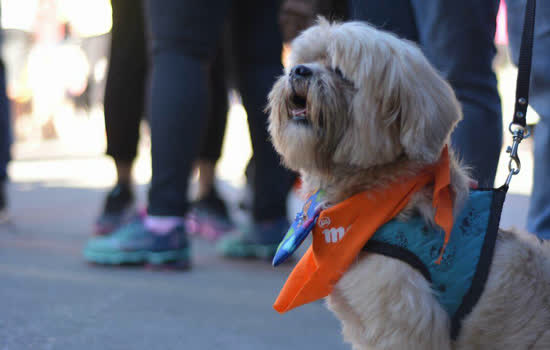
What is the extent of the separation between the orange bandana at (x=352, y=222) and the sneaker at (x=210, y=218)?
2.33 metres

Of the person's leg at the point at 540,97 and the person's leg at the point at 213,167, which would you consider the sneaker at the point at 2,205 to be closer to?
the person's leg at the point at 213,167

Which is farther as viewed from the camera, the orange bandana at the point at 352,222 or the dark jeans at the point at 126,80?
the dark jeans at the point at 126,80

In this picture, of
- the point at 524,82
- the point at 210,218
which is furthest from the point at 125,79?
the point at 524,82

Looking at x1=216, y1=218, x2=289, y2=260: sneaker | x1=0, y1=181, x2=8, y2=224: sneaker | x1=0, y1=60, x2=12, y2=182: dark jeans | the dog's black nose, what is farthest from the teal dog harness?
x1=0, y1=181, x2=8, y2=224: sneaker

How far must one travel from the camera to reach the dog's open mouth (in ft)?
5.32

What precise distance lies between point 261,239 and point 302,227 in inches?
57.0

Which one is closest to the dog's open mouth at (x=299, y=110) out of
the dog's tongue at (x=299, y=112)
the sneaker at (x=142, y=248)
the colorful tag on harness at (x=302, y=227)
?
the dog's tongue at (x=299, y=112)

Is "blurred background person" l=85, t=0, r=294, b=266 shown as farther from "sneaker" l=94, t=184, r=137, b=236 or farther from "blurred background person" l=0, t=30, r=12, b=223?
"blurred background person" l=0, t=30, r=12, b=223

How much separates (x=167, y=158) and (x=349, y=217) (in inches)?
53.7

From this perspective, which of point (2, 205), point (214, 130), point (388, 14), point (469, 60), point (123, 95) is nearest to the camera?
point (469, 60)

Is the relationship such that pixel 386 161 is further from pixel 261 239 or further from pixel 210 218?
pixel 210 218

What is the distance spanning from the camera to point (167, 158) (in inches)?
104

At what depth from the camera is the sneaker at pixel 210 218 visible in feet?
12.7

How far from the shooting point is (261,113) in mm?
2979
